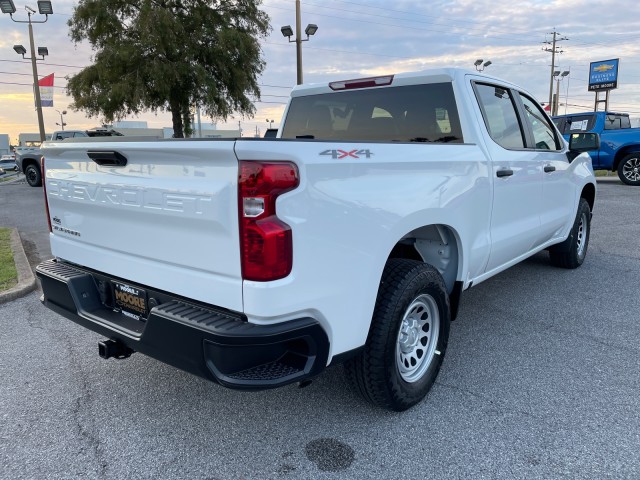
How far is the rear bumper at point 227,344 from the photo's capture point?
201cm

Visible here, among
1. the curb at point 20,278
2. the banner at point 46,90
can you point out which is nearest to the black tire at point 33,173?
the banner at point 46,90

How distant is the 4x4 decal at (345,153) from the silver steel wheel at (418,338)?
0.92 m

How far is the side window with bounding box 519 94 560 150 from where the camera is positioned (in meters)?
4.35

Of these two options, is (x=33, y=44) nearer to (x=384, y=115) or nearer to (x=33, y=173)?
(x=33, y=173)

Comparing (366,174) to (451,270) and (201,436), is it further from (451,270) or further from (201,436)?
(201,436)

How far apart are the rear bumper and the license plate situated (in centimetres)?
8

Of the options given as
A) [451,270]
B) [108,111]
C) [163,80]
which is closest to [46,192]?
[451,270]

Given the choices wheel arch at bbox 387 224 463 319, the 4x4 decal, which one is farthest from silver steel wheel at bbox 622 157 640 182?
the 4x4 decal

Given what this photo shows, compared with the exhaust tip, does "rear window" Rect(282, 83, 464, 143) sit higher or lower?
higher

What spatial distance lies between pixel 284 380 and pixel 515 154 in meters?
2.63

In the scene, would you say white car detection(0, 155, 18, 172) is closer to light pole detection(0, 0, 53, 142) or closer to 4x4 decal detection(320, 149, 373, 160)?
light pole detection(0, 0, 53, 142)

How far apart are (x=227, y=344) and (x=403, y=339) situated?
1233 mm

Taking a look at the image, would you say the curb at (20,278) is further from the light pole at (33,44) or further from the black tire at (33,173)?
the light pole at (33,44)

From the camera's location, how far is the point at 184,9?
21.1 metres
